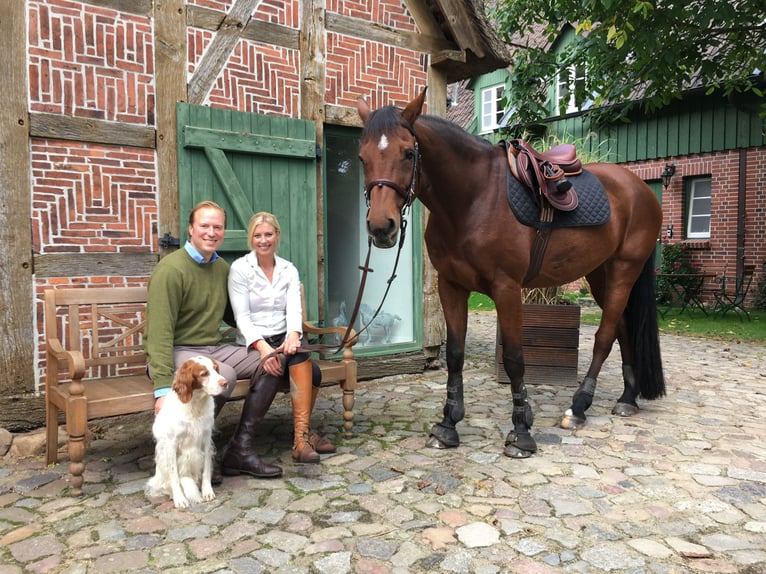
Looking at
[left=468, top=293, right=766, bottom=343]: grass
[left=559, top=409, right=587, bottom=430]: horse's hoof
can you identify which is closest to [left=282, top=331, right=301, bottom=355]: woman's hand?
[left=559, top=409, right=587, bottom=430]: horse's hoof

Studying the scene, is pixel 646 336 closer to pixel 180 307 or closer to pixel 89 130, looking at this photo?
pixel 180 307

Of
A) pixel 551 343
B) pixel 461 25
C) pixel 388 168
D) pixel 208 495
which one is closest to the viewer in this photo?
pixel 208 495

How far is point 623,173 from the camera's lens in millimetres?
4840

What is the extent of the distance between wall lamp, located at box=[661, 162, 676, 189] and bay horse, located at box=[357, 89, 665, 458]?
964cm

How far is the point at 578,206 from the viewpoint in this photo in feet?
13.9

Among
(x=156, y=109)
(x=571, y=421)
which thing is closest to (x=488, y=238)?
(x=571, y=421)

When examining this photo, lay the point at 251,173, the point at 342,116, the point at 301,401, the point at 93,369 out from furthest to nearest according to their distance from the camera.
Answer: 1. the point at 342,116
2. the point at 251,173
3. the point at 93,369
4. the point at 301,401

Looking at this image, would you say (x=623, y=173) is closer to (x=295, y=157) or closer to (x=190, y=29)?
(x=295, y=157)

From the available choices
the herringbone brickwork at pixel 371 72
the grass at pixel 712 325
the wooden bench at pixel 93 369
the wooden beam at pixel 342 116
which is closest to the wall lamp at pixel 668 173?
the grass at pixel 712 325

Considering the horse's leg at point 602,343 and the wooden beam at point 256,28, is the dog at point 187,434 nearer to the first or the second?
the horse's leg at point 602,343

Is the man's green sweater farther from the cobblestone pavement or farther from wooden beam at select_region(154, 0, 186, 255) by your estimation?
wooden beam at select_region(154, 0, 186, 255)

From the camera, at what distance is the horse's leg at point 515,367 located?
377cm

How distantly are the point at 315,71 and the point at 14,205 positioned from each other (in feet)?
9.05

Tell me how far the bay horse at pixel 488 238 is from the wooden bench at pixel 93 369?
0.95 m
